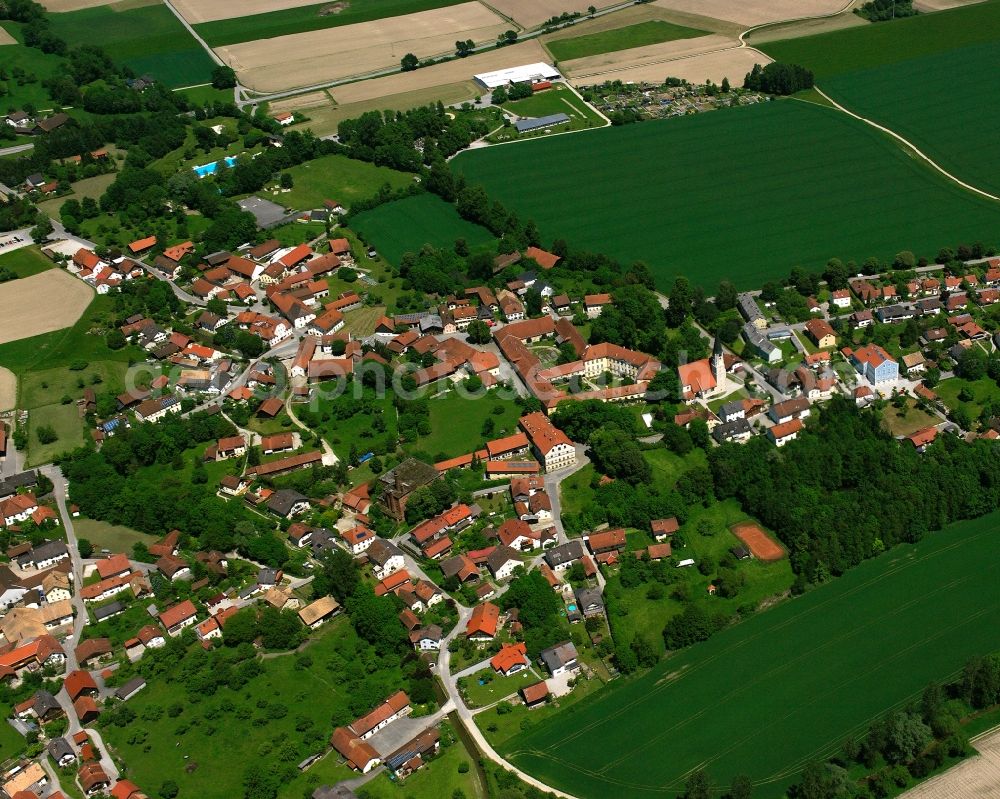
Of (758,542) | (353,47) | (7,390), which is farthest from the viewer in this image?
(353,47)

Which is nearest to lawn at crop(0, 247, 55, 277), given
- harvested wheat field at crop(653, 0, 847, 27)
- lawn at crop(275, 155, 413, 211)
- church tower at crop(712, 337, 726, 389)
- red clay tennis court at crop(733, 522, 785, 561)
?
lawn at crop(275, 155, 413, 211)

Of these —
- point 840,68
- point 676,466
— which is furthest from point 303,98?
point 676,466

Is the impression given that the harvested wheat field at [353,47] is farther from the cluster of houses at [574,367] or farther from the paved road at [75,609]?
the paved road at [75,609]

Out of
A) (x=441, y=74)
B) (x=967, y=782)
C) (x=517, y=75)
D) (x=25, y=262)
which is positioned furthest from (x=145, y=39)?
(x=967, y=782)

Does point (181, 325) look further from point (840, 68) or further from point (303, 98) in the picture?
point (840, 68)

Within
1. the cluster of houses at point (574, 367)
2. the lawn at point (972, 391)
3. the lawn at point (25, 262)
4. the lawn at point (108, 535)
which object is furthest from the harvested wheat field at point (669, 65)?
the lawn at point (108, 535)

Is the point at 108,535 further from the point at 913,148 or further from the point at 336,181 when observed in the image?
the point at 913,148
